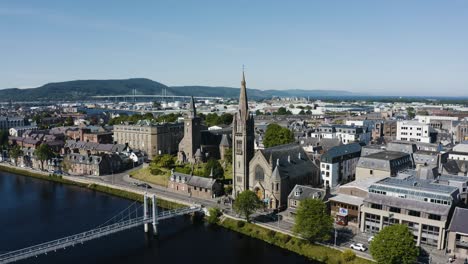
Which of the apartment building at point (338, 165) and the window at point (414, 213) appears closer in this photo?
the window at point (414, 213)

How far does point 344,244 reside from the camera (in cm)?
4869

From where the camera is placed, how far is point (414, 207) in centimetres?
4859

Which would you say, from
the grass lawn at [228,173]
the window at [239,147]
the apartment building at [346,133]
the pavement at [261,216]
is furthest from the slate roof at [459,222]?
the apartment building at [346,133]

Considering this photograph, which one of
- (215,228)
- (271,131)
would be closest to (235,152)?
(215,228)

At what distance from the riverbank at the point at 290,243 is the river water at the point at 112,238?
0.91 meters

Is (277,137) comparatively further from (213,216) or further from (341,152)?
(213,216)

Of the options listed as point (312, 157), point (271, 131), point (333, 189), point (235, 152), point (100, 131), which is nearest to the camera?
point (235, 152)

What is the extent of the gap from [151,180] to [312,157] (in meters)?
35.3

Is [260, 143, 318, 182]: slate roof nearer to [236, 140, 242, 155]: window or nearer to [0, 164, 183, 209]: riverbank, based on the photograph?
[236, 140, 242, 155]: window

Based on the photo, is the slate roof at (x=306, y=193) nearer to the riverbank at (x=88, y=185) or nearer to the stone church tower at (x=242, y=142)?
the stone church tower at (x=242, y=142)

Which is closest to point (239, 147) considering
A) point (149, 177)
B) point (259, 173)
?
point (259, 173)

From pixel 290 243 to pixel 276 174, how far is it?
45.4 feet

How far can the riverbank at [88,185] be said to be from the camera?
6960cm

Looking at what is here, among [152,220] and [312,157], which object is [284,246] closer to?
[152,220]
